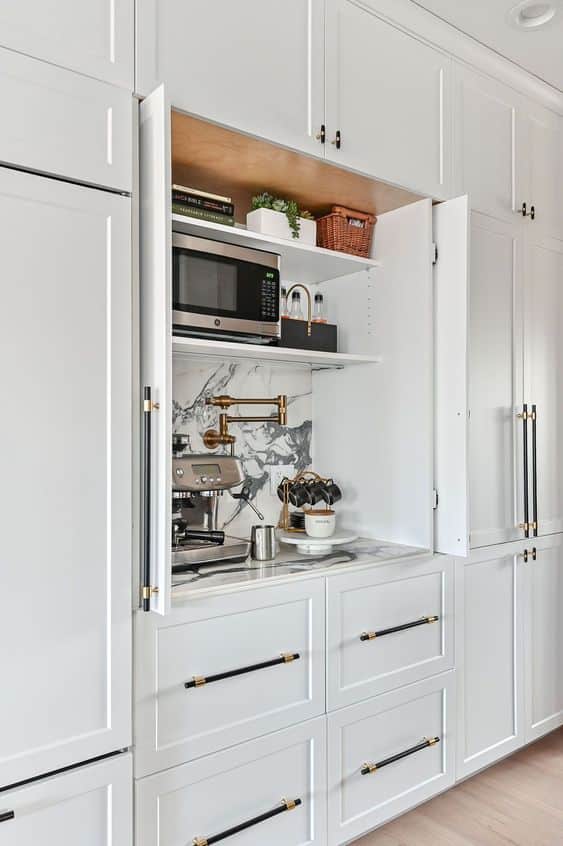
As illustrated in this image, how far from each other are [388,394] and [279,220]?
696mm

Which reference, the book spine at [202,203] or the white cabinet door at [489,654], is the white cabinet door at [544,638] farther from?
the book spine at [202,203]

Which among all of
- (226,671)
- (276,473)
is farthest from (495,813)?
(276,473)

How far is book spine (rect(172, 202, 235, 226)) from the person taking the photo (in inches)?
72.0

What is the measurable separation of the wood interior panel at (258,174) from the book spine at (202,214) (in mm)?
159

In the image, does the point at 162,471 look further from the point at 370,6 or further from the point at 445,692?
the point at 370,6

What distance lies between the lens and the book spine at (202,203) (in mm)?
1824

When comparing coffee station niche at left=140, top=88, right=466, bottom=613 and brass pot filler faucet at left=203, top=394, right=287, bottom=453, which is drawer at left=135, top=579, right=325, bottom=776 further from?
brass pot filler faucet at left=203, top=394, right=287, bottom=453

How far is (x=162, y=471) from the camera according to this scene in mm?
1476

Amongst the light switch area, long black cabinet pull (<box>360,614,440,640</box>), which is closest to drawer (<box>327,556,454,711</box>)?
long black cabinet pull (<box>360,614,440,640</box>)
